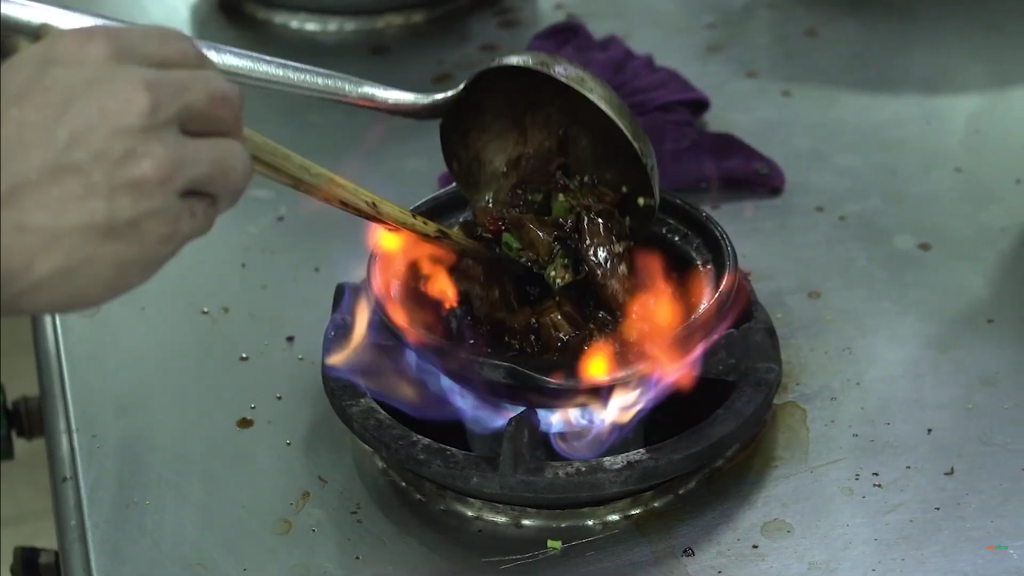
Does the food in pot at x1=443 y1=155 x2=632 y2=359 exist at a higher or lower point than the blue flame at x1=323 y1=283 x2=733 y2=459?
higher

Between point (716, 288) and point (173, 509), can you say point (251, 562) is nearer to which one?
point (173, 509)

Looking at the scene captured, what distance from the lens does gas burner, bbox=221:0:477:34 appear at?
4.20 ft

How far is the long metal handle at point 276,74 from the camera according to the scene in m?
0.58

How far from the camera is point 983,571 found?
0.61 m

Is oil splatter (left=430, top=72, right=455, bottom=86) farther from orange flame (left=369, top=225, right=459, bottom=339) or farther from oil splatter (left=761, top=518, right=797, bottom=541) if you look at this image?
oil splatter (left=761, top=518, right=797, bottom=541)

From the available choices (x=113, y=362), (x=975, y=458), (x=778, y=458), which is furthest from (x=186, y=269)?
(x=975, y=458)

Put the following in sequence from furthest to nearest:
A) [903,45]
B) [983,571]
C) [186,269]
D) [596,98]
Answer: [903,45] → [186,269] → [596,98] → [983,571]

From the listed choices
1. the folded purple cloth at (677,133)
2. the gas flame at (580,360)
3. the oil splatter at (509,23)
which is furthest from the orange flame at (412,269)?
the oil splatter at (509,23)

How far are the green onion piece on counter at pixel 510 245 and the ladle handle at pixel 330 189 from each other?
25mm

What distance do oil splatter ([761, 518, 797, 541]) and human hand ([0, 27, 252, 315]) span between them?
0.43 m

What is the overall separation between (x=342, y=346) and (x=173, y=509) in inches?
6.9

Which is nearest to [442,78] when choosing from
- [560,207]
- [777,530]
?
[560,207]

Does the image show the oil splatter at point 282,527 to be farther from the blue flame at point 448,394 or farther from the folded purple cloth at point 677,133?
the folded purple cloth at point 677,133

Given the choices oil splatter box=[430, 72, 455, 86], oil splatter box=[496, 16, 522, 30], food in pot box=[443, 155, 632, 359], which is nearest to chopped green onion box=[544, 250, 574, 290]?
food in pot box=[443, 155, 632, 359]
